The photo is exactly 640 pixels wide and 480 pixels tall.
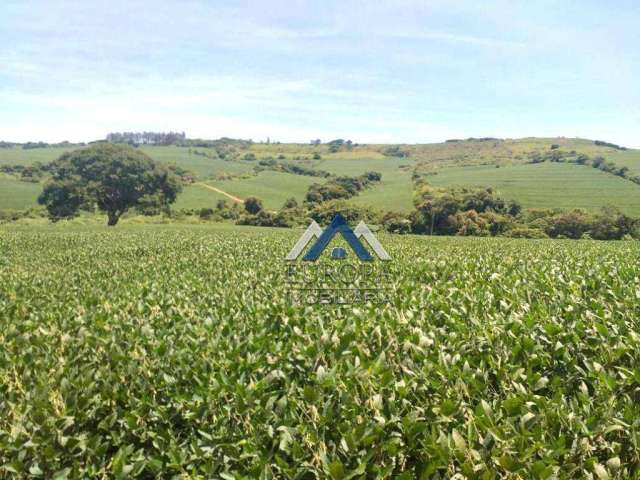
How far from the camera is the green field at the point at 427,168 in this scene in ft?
287

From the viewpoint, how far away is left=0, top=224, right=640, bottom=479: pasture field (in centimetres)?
376

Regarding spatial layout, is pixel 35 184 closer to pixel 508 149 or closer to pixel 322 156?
pixel 322 156

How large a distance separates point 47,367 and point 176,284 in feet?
22.9

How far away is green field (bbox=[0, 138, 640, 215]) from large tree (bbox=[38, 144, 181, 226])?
2348cm

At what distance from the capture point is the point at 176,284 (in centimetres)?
1284

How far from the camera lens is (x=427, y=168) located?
14012 cm

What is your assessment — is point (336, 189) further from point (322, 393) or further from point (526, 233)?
point (322, 393)

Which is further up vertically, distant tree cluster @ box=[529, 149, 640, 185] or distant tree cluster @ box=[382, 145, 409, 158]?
distant tree cluster @ box=[382, 145, 409, 158]

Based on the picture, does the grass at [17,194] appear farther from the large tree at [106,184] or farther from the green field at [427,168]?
the large tree at [106,184]

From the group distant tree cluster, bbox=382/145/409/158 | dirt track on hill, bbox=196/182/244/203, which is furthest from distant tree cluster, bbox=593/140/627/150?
dirt track on hill, bbox=196/182/244/203

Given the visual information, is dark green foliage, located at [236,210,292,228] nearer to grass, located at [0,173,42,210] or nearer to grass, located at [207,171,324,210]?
grass, located at [207,171,324,210]

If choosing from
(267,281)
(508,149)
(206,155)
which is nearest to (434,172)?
(508,149)

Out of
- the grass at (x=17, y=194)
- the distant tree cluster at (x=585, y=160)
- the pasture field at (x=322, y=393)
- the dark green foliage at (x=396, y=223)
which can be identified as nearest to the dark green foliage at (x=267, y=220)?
the dark green foliage at (x=396, y=223)

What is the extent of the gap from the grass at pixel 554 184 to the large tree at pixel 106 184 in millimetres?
62830
